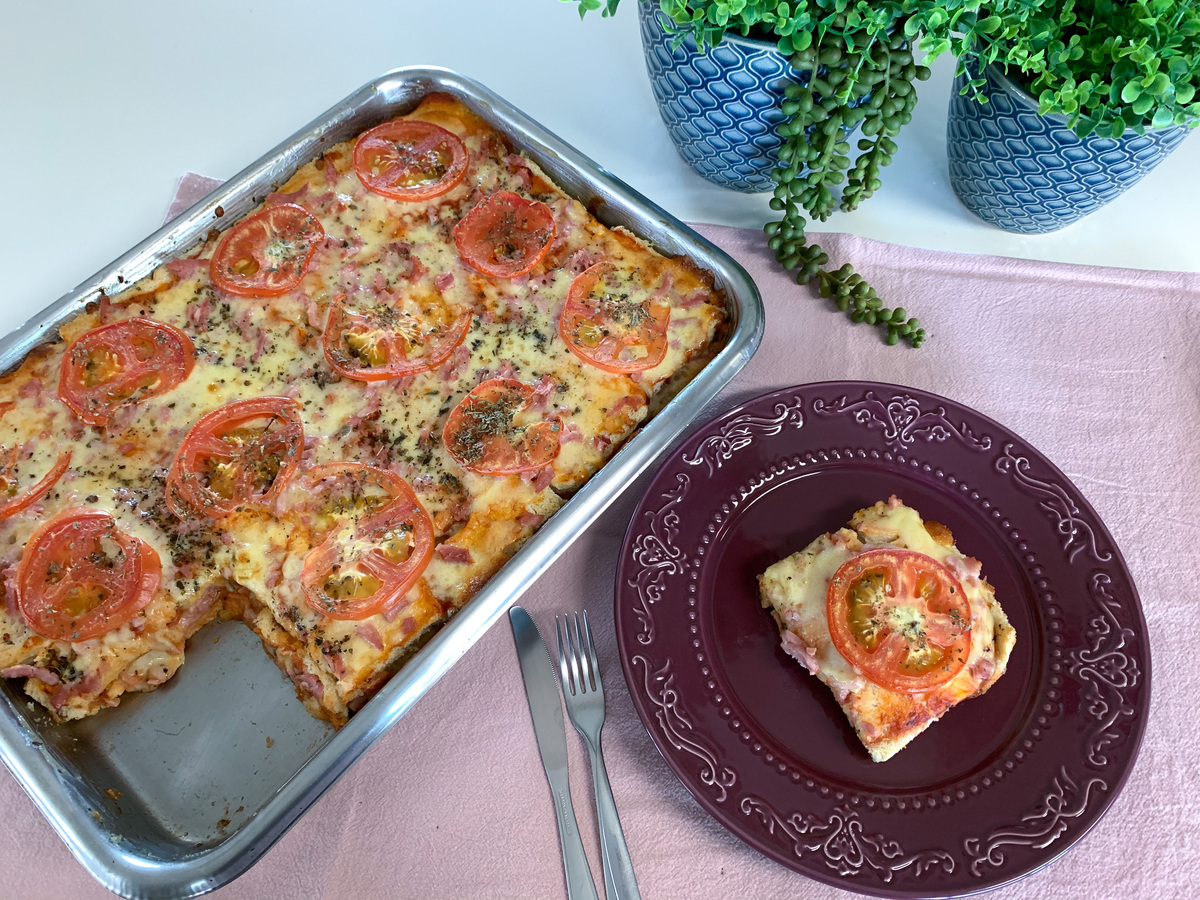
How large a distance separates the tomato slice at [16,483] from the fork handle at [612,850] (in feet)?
4.93

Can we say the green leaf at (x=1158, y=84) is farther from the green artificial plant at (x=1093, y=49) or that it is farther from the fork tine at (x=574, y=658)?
the fork tine at (x=574, y=658)

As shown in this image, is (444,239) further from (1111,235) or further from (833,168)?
(1111,235)

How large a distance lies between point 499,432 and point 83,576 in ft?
3.36

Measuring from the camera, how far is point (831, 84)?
2102 millimetres

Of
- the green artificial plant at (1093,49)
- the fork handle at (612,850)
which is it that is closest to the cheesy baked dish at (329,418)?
the fork handle at (612,850)

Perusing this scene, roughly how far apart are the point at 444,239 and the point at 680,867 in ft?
5.81

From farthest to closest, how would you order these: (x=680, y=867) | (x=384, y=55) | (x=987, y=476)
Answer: (x=384, y=55), (x=987, y=476), (x=680, y=867)

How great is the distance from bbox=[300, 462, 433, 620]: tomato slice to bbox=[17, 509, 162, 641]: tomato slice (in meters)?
0.39

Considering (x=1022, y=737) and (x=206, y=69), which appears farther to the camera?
(x=206, y=69)

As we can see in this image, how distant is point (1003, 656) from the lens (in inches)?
78.6

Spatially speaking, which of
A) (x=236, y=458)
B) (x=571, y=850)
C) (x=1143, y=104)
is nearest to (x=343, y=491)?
(x=236, y=458)

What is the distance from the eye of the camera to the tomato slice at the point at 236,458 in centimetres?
203

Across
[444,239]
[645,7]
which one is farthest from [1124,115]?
[444,239]

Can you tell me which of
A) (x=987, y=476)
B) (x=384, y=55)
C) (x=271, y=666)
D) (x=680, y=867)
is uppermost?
(x=384, y=55)
